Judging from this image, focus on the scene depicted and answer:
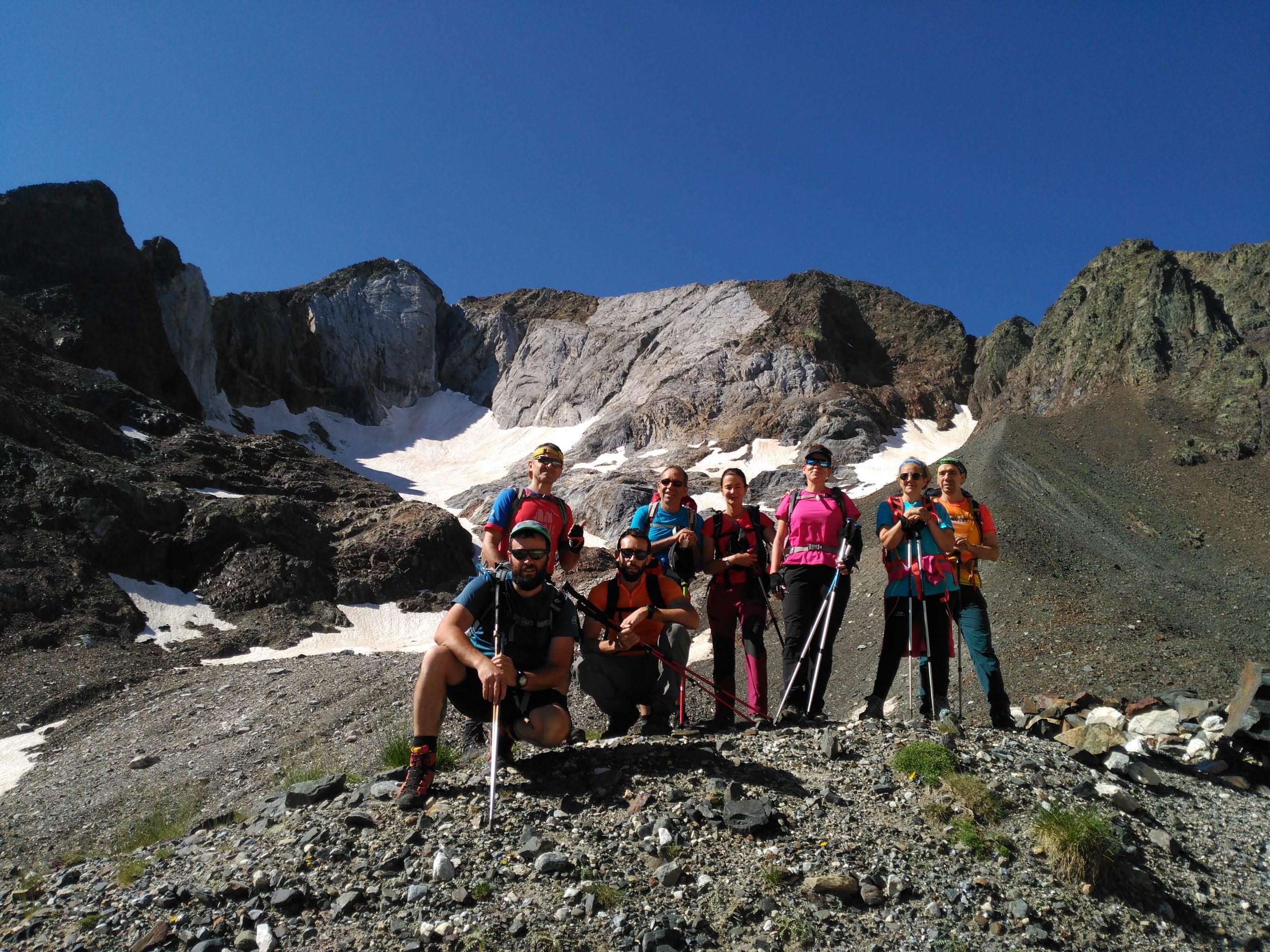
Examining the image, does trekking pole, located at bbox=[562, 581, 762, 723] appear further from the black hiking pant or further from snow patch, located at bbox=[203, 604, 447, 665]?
snow patch, located at bbox=[203, 604, 447, 665]

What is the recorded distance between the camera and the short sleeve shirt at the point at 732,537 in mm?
7109

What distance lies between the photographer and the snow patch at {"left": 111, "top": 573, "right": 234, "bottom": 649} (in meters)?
31.9

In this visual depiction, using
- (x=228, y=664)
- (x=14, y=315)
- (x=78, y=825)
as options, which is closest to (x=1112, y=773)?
(x=78, y=825)

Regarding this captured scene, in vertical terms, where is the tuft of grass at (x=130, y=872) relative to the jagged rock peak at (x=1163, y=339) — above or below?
below

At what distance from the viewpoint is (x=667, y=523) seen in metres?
7.04

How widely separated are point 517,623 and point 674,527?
6.81 ft

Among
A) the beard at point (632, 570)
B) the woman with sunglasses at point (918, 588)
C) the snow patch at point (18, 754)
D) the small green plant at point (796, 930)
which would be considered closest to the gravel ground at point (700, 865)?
the small green plant at point (796, 930)

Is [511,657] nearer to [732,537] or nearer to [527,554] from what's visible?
[527,554]

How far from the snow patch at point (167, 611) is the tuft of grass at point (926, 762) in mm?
33691

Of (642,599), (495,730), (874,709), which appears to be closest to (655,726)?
(642,599)

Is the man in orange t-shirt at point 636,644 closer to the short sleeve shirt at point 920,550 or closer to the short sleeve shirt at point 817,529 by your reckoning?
the short sleeve shirt at point 817,529

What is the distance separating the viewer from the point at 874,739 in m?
5.71

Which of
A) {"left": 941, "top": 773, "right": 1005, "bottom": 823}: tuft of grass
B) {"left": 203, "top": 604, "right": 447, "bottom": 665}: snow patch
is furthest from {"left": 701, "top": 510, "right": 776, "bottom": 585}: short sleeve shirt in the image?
{"left": 203, "top": 604, "right": 447, "bottom": 665}: snow patch

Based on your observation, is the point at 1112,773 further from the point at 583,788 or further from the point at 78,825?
the point at 78,825
